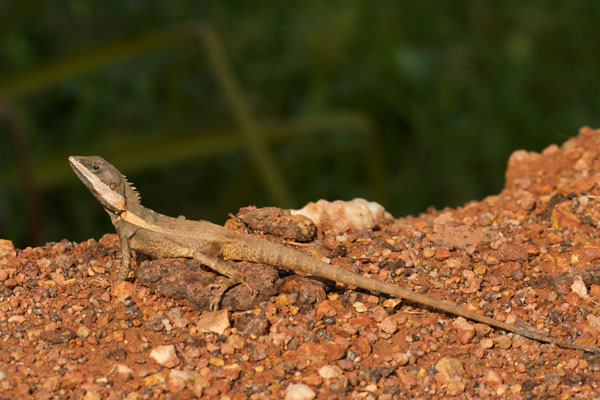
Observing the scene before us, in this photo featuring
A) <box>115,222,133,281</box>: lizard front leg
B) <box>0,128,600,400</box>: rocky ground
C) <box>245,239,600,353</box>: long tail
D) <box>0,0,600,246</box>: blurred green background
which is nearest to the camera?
<box>0,128,600,400</box>: rocky ground

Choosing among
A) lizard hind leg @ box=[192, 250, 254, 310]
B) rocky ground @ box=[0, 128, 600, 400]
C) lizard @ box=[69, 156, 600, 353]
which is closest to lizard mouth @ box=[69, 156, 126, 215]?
lizard @ box=[69, 156, 600, 353]

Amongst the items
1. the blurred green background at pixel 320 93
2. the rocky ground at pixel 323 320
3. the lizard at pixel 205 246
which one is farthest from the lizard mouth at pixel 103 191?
the blurred green background at pixel 320 93

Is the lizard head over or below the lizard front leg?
over

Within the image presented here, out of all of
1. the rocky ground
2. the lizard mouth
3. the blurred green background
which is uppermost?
the blurred green background

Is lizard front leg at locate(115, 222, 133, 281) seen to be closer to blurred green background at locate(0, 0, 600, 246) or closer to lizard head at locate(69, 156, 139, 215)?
lizard head at locate(69, 156, 139, 215)

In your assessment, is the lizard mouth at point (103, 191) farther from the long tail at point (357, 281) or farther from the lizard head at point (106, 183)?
the long tail at point (357, 281)

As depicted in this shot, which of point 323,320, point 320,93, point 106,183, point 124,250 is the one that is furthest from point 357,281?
point 320,93

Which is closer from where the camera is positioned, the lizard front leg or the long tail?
the long tail
